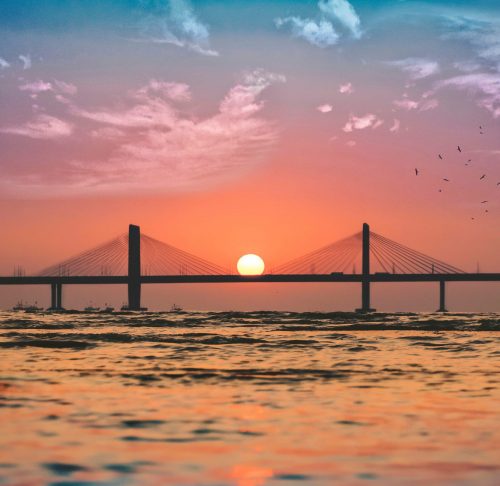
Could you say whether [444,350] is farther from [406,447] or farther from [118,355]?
[406,447]

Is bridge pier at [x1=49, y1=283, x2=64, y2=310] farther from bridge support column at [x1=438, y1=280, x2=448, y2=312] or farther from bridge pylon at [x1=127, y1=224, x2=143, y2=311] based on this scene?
bridge support column at [x1=438, y1=280, x2=448, y2=312]

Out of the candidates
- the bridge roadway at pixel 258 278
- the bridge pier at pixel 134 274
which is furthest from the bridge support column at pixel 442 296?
the bridge pier at pixel 134 274

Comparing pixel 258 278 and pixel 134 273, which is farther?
pixel 134 273

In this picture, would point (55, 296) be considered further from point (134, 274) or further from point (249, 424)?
point (249, 424)

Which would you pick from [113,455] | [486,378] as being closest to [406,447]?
[113,455]

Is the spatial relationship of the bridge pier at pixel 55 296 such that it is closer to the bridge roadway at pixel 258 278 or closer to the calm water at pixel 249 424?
the bridge roadway at pixel 258 278

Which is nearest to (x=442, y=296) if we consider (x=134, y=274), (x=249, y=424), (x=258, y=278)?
(x=258, y=278)
